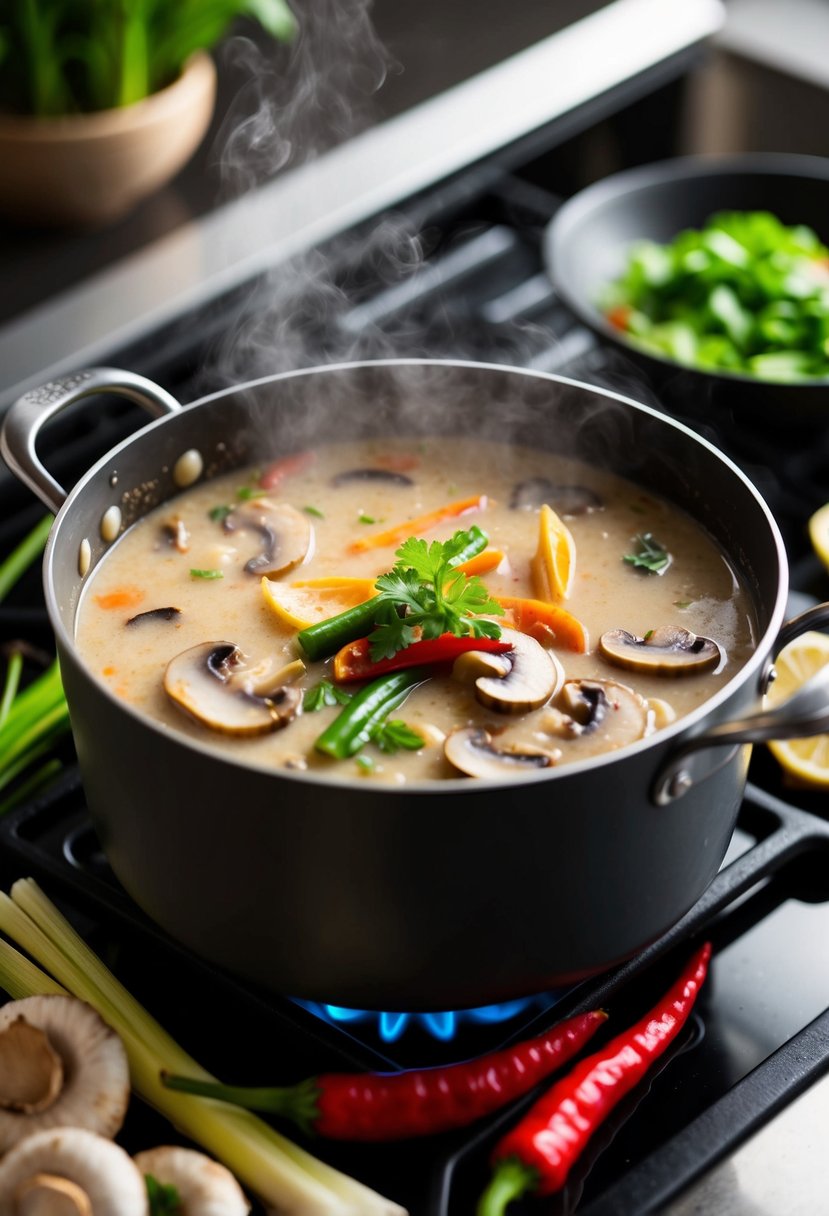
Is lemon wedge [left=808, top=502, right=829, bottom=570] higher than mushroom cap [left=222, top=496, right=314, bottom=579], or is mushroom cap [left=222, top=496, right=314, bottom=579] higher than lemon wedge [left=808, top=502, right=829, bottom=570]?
mushroom cap [left=222, top=496, right=314, bottom=579]

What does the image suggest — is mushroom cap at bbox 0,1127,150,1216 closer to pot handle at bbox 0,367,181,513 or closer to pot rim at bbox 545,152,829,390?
pot handle at bbox 0,367,181,513

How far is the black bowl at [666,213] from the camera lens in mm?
2406

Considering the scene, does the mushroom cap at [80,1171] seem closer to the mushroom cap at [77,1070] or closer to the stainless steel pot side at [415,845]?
the mushroom cap at [77,1070]

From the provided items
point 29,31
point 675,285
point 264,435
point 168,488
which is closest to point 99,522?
point 168,488

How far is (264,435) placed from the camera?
6.35 ft

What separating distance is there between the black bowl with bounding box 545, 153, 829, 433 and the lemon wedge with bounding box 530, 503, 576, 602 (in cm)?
65

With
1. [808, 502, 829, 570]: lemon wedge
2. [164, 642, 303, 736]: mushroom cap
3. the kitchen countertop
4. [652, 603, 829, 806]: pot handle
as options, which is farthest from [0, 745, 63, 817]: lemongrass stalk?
[808, 502, 829, 570]: lemon wedge

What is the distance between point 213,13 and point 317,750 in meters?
1.63

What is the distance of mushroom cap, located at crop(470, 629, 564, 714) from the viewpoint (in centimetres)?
151

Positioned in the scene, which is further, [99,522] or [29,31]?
[29,31]

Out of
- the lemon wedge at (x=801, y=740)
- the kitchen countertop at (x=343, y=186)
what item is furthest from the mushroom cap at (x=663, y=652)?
the kitchen countertop at (x=343, y=186)

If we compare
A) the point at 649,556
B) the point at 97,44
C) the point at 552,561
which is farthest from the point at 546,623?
the point at 97,44

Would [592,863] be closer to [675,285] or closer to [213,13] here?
[675,285]

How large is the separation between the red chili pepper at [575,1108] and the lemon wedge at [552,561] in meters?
0.48
